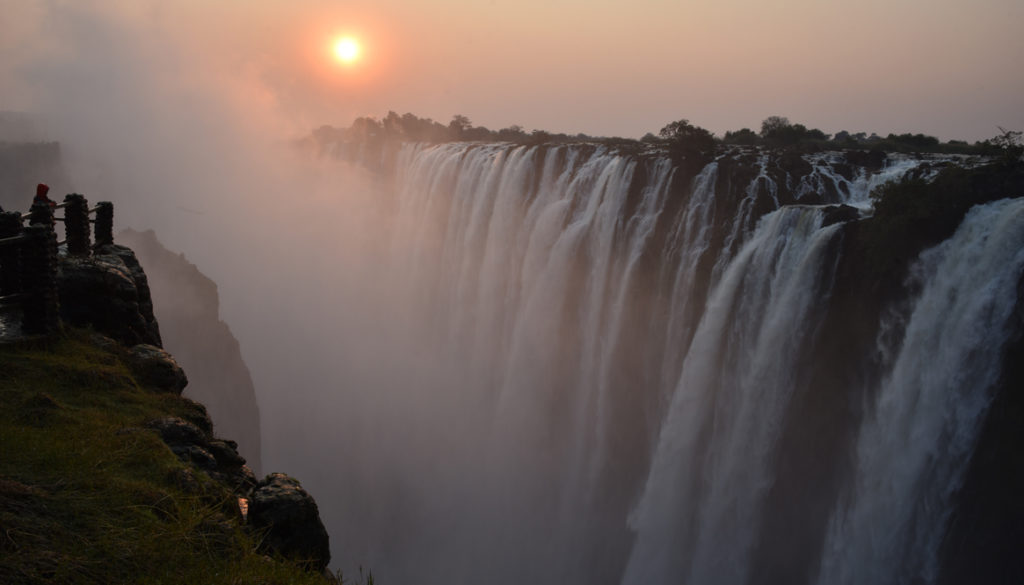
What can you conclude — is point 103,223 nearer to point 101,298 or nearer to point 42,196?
point 42,196

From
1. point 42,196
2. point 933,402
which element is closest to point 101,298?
point 42,196

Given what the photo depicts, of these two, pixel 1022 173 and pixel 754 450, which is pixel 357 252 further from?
pixel 1022 173

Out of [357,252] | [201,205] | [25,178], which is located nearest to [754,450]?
[357,252]

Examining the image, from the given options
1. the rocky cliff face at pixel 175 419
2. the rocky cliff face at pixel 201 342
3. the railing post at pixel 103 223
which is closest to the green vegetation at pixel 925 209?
the rocky cliff face at pixel 175 419

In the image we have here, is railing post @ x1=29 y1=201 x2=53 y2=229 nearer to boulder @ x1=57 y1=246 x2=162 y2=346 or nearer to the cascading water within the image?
boulder @ x1=57 y1=246 x2=162 y2=346

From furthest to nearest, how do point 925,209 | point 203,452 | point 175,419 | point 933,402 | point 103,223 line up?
point 925,209, point 103,223, point 933,402, point 175,419, point 203,452
